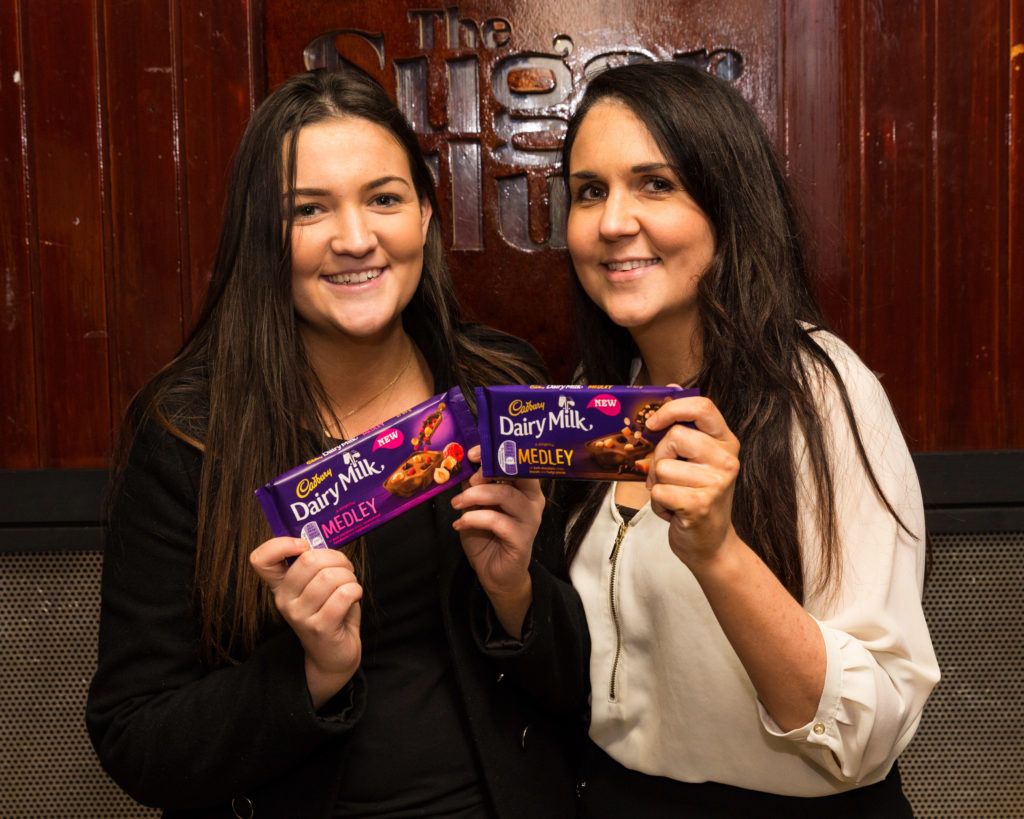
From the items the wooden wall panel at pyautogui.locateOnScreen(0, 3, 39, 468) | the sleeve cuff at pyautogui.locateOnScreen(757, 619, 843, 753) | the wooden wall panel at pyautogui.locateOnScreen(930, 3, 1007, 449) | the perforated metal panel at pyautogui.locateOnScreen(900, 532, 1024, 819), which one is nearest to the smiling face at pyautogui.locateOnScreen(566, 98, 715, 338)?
the sleeve cuff at pyautogui.locateOnScreen(757, 619, 843, 753)

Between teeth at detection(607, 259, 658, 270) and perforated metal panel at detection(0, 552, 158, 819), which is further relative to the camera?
perforated metal panel at detection(0, 552, 158, 819)

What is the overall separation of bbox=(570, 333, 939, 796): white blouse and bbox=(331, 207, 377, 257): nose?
57 centimetres

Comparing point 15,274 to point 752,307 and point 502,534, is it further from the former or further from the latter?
point 752,307

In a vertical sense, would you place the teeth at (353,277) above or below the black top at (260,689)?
above

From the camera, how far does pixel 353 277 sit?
147 centimetres

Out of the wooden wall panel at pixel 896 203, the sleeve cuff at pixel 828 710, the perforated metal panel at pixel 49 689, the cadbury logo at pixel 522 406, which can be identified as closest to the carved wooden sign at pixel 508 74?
the wooden wall panel at pixel 896 203

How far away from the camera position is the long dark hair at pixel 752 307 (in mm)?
1344

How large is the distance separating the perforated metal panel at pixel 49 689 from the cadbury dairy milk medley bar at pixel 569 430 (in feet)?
3.80

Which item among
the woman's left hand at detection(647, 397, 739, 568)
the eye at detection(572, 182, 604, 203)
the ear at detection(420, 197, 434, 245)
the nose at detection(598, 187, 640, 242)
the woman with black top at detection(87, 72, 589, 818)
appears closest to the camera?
the woman's left hand at detection(647, 397, 739, 568)

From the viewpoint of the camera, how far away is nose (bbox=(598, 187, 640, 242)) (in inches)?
56.1

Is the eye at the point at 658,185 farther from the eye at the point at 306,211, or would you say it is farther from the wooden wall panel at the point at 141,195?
the wooden wall panel at the point at 141,195

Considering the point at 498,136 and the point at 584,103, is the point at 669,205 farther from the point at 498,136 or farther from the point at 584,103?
the point at 498,136

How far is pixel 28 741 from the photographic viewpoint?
2.03 metres

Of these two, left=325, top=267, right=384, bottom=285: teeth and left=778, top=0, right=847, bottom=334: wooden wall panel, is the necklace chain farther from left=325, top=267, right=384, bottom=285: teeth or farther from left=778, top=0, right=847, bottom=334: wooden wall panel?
left=778, top=0, right=847, bottom=334: wooden wall panel
